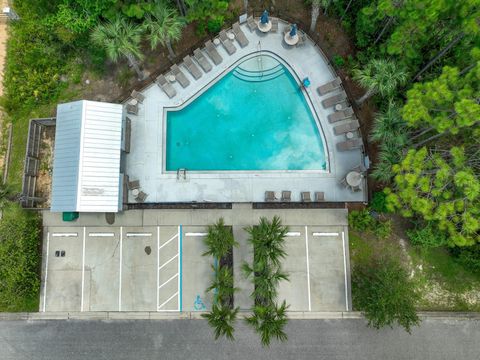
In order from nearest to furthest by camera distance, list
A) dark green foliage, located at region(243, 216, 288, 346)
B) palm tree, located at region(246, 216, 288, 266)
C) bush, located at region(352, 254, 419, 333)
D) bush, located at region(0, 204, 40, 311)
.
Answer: bush, located at region(352, 254, 419, 333), dark green foliage, located at region(243, 216, 288, 346), palm tree, located at region(246, 216, 288, 266), bush, located at region(0, 204, 40, 311)

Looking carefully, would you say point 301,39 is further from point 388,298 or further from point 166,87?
point 388,298

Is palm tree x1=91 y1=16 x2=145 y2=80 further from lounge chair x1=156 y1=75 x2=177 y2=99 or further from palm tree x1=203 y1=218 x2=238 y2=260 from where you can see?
palm tree x1=203 y1=218 x2=238 y2=260

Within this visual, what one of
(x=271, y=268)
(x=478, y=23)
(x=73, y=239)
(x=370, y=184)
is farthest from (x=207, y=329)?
(x=478, y=23)

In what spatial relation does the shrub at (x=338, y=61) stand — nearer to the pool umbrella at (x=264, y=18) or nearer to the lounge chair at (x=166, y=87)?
the pool umbrella at (x=264, y=18)

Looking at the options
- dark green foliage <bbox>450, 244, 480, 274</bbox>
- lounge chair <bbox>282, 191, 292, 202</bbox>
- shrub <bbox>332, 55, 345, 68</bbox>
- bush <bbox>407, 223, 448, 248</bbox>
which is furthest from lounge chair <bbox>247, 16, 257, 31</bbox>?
dark green foliage <bbox>450, 244, 480, 274</bbox>

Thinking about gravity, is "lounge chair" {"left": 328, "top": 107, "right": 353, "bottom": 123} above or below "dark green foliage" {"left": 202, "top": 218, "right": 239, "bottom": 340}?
above

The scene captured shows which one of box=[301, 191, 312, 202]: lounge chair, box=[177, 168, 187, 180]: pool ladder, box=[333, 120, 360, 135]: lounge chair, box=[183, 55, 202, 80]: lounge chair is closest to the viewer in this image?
box=[301, 191, 312, 202]: lounge chair
